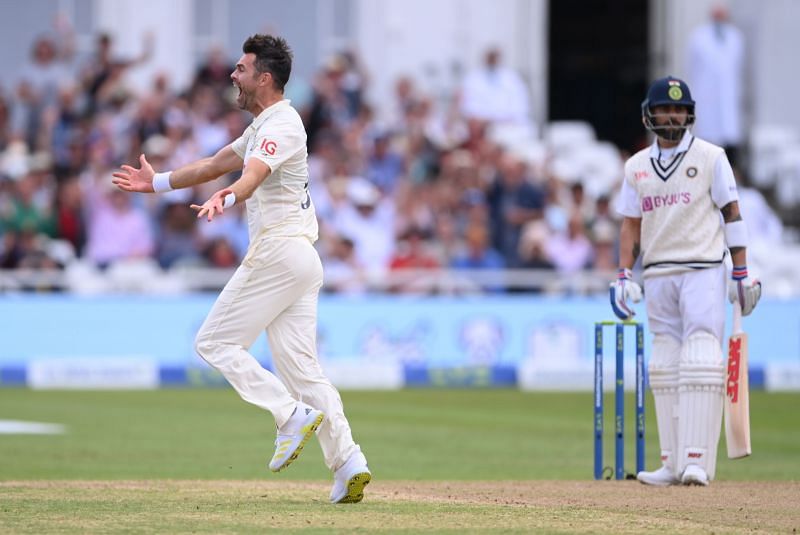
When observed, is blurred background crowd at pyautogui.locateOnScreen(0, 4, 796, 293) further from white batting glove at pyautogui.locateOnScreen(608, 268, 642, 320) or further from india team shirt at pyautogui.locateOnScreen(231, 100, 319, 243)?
india team shirt at pyautogui.locateOnScreen(231, 100, 319, 243)

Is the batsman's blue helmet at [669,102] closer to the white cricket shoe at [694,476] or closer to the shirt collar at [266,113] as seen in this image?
the white cricket shoe at [694,476]

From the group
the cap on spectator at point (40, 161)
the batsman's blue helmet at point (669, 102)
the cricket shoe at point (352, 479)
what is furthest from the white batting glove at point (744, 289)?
the cap on spectator at point (40, 161)

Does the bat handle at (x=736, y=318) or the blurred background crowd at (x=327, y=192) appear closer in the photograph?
the bat handle at (x=736, y=318)

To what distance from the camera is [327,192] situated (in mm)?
19188

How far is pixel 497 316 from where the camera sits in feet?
60.1

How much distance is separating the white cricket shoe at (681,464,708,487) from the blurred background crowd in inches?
366

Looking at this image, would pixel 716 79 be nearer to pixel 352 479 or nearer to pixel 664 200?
pixel 664 200

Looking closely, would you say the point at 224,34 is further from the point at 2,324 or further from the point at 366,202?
the point at 2,324

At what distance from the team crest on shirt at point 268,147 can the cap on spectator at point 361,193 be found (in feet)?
37.1

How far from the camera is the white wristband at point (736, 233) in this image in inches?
356

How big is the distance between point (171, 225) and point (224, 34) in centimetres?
648

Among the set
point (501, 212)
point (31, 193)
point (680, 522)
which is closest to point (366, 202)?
point (501, 212)

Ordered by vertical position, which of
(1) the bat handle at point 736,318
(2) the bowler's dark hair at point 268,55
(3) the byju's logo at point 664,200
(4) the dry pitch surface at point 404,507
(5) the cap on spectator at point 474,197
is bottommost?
(4) the dry pitch surface at point 404,507

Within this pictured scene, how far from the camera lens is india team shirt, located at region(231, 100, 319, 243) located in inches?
309
